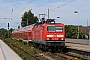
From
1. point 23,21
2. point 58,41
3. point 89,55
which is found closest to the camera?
point 89,55

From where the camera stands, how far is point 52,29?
27094 millimetres

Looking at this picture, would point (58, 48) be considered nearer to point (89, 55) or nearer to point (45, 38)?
point (45, 38)

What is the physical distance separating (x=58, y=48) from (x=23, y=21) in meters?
89.2

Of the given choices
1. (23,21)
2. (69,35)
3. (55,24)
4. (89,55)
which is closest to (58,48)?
(55,24)

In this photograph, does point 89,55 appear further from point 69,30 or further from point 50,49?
point 69,30

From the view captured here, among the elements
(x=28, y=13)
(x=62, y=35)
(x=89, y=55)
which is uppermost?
(x=28, y=13)

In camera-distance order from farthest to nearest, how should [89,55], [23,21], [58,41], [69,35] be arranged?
[23,21], [69,35], [58,41], [89,55]

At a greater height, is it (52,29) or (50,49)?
(52,29)

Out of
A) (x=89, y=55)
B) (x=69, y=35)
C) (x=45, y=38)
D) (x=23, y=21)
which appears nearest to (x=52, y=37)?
(x=45, y=38)

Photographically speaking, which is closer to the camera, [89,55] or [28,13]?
[89,55]

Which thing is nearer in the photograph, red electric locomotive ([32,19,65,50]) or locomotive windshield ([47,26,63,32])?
red electric locomotive ([32,19,65,50])

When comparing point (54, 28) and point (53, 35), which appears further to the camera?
point (54, 28)

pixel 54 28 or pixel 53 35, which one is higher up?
pixel 54 28

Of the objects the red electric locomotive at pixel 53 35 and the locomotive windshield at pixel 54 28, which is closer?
the red electric locomotive at pixel 53 35
